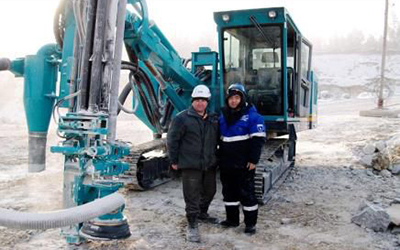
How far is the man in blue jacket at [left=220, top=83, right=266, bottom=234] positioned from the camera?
4617 mm

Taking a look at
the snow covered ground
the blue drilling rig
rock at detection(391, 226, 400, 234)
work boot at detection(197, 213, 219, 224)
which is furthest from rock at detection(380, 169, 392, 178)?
work boot at detection(197, 213, 219, 224)

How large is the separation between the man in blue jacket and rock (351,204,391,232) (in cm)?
123

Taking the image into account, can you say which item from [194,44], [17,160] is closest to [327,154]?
[17,160]

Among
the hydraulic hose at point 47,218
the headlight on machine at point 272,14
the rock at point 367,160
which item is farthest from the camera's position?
the rock at point 367,160

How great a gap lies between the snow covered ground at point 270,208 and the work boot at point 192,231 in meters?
0.08

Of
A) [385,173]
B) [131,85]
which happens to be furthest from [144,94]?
[385,173]

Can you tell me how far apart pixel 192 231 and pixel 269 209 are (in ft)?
4.93

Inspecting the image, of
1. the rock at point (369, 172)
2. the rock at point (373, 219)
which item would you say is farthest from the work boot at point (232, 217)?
the rock at point (369, 172)

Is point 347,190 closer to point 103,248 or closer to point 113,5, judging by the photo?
point 103,248

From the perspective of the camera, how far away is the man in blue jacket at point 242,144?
4.62m

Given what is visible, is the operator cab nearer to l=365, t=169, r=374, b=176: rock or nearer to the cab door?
the cab door

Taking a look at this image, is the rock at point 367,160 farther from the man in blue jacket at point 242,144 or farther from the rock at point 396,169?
the man in blue jacket at point 242,144

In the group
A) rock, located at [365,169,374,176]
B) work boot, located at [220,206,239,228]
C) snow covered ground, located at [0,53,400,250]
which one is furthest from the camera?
rock, located at [365,169,374,176]

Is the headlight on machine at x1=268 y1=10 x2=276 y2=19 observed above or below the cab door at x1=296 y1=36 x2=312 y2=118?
above
